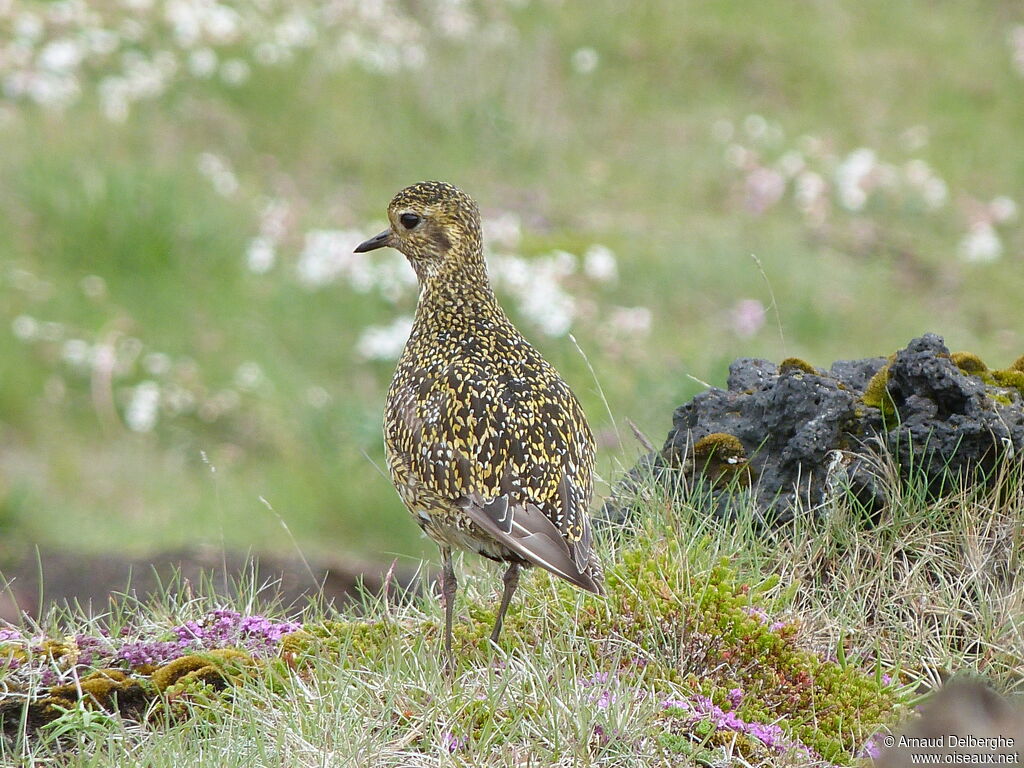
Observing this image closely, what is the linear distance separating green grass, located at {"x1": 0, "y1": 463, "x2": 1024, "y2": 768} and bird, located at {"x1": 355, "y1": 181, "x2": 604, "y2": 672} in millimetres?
241

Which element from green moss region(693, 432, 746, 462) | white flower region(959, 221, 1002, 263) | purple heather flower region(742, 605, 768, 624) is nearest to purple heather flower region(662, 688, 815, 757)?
purple heather flower region(742, 605, 768, 624)

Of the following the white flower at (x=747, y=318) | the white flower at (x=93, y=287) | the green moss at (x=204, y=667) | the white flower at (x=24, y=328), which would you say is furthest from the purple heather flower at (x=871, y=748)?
the white flower at (x=93, y=287)

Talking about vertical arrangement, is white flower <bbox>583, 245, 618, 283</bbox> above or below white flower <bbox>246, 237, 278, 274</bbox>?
above

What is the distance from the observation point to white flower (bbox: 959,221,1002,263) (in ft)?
41.8

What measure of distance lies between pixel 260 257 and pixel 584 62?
17.3ft

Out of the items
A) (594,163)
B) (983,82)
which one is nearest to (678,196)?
(594,163)

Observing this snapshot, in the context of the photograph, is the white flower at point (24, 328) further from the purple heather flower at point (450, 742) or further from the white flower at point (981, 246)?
the white flower at point (981, 246)

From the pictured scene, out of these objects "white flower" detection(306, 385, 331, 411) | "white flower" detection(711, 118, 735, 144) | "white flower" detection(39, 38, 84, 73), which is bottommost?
"white flower" detection(306, 385, 331, 411)

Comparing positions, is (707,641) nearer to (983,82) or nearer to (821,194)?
(821,194)

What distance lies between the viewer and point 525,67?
14.5m

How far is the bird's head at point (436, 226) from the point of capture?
17.4 feet

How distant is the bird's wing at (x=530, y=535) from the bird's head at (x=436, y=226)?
1.26 m

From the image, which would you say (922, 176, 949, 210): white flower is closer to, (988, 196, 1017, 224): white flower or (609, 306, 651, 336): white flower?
(988, 196, 1017, 224): white flower

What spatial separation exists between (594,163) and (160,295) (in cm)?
512
